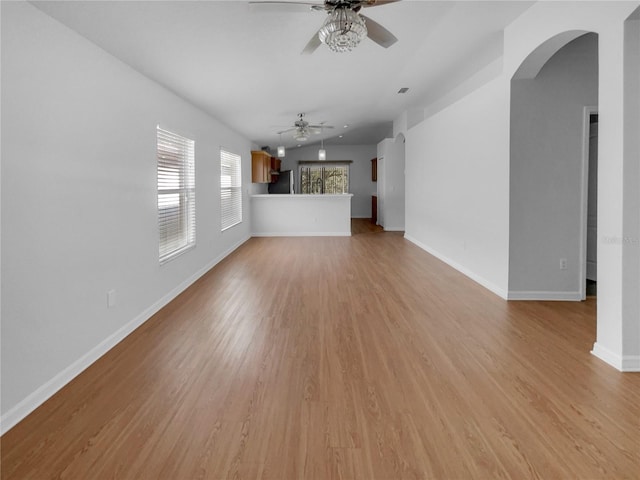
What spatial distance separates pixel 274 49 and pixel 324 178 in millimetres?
10734

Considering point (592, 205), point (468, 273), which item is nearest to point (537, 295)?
point (468, 273)

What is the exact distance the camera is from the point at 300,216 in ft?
33.2

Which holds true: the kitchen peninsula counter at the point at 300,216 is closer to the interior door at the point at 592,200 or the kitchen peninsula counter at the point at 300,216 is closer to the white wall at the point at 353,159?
the white wall at the point at 353,159

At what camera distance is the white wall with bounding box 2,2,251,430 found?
2.13 metres

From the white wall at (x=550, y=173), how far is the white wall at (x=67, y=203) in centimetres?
355

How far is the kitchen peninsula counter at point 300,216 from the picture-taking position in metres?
9.99

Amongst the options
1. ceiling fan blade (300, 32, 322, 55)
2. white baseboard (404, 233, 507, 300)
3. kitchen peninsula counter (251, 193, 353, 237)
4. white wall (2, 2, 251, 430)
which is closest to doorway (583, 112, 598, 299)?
white baseboard (404, 233, 507, 300)

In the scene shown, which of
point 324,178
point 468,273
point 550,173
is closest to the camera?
point 550,173

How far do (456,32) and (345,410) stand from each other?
3.51 metres

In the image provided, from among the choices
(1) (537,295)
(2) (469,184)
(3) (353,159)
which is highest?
(3) (353,159)

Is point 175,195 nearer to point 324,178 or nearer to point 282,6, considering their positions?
point 282,6

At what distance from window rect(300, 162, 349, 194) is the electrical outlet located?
1135 cm

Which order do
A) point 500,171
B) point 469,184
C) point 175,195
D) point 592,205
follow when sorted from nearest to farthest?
point 500,171, point 592,205, point 175,195, point 469,184

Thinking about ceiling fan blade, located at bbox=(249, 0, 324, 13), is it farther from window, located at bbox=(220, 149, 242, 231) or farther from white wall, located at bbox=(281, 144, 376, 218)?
white wall, located at bbox=(281, 144, 376, 218)
